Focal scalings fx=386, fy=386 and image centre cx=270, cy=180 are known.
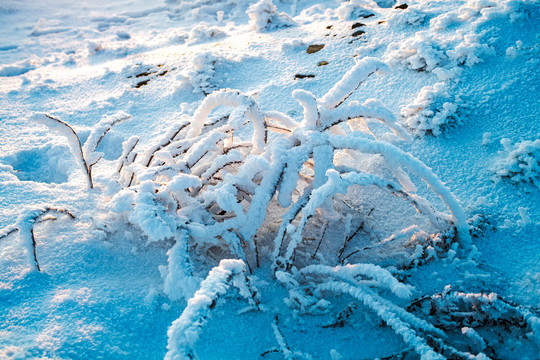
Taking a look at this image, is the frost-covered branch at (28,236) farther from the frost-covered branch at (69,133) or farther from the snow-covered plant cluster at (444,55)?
the snow-covered plant cluster at (444,55)

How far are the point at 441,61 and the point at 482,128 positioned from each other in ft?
1.57

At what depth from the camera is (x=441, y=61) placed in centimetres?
187

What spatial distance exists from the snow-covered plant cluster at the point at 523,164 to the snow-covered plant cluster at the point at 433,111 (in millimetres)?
275

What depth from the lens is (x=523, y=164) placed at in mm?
1344

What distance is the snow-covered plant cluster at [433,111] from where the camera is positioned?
1.59 metres

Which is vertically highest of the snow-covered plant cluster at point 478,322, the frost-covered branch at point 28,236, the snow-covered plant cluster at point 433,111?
the snow-covered plant cluster at point 433,111

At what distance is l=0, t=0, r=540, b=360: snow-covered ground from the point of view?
0.94 metres

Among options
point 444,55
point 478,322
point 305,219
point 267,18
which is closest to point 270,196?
point 305,219

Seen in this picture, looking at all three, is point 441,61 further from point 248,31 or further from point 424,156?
point 248,31

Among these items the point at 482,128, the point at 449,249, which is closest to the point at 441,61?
the point at 482,128

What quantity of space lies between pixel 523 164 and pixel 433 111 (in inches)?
16.8

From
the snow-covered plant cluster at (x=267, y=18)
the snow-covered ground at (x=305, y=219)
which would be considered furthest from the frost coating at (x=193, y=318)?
the snow-covered plant cluster at (x=267, y=18)

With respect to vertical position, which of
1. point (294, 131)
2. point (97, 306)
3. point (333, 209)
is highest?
point (294, 131)

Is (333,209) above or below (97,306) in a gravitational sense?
above
